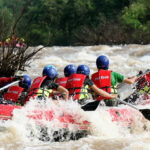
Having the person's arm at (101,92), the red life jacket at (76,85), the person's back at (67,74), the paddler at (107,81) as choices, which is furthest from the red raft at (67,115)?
the person's back at (67,74)

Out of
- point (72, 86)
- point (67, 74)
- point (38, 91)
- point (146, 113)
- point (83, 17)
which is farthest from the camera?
point (83, 17)

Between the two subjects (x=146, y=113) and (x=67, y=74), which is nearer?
(x=146, y=113)

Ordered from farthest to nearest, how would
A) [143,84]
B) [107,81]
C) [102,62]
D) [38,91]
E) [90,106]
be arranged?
[143,84]
[102,62]
[107,81]
[38,91]
[90,106]

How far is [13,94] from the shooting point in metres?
7.61

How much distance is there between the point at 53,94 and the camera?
270 inches

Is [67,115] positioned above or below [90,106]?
below

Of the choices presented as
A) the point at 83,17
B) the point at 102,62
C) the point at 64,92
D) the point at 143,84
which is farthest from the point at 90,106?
the point at 83,17

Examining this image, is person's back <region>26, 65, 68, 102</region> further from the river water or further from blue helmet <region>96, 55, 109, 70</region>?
blue helmet <region>96, 55, 109, 70</region>

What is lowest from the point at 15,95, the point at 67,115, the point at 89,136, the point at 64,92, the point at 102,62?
the point at 89,136

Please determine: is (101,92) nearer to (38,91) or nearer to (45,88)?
(45,88)

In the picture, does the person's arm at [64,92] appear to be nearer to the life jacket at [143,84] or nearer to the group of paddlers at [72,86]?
the group of paddlers at [72,86]

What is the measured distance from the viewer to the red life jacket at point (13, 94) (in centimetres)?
757

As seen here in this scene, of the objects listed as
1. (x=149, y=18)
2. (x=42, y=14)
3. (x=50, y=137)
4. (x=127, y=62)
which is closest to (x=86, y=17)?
(x=42, y=14)

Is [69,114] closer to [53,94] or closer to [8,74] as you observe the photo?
[53,94]
